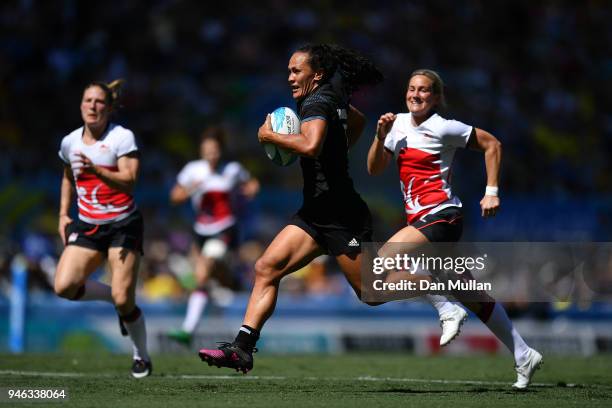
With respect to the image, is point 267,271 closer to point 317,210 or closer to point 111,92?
point 317,210

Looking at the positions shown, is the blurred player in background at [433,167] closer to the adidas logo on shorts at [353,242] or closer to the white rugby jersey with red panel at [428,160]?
the white rugby jersey with red panel at [428,160]

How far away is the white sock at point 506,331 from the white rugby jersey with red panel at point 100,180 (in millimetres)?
3221

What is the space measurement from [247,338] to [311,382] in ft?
4.91

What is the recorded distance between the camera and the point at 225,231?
13.5m

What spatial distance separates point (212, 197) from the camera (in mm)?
13641

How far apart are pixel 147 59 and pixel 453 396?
48.9 feet

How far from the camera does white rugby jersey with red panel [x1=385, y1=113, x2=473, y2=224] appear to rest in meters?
8.41

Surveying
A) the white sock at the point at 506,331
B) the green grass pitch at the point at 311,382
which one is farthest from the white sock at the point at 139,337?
the white sock at the point at 506,331

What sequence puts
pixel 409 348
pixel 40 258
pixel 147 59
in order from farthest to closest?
pixel 147 59, pixel 40 258, pixel 409 348

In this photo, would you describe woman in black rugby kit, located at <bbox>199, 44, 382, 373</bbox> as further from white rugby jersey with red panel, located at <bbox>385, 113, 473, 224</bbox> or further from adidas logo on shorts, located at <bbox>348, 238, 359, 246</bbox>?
white rugby jersey with red panel, located at <bbox>385, 113, 473, 224</bbox>

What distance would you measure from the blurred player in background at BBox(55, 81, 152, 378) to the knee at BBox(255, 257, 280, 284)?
1.67m

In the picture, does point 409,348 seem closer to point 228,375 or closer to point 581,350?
point 581,350

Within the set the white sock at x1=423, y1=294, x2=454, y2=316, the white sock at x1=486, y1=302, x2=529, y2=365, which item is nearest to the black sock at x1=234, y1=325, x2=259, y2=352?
the white sock at x1=423, y1=294, x2=454, y2=316

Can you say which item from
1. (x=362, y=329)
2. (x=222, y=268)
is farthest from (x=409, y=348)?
(x=222, y=268)
